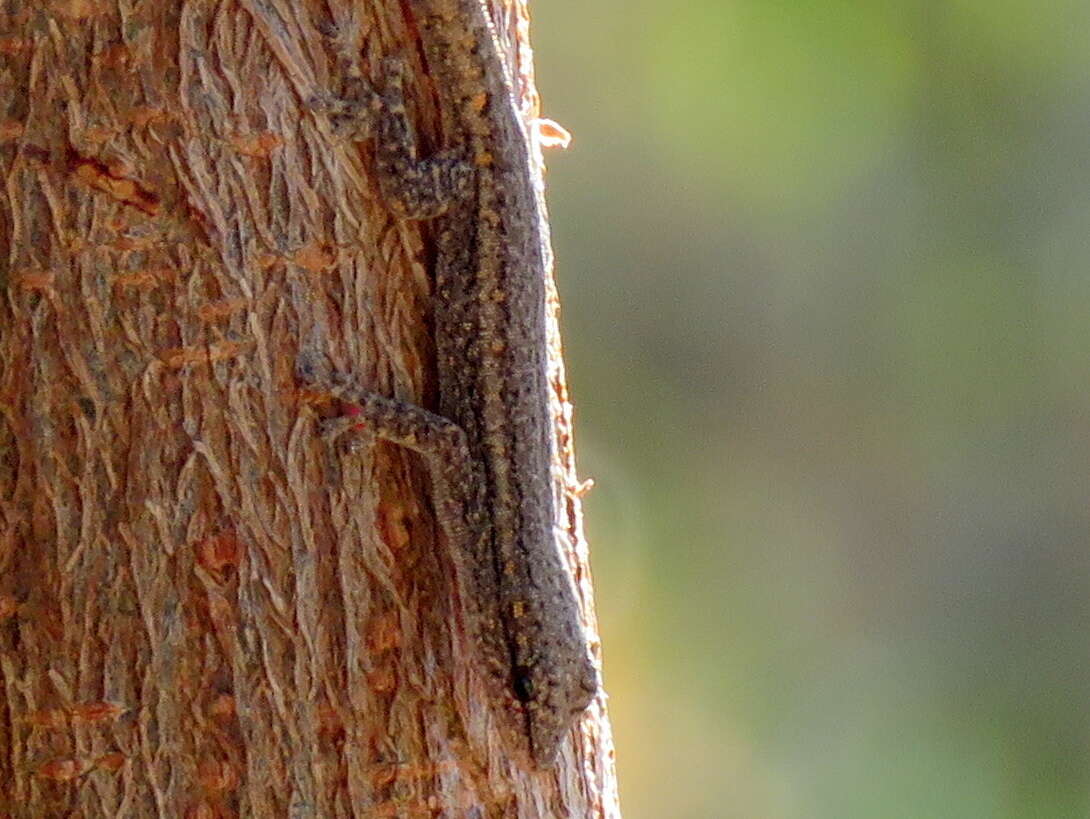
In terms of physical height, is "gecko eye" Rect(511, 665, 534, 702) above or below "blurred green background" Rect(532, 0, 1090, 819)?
below

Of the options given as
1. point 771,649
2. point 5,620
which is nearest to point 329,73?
point 5,620

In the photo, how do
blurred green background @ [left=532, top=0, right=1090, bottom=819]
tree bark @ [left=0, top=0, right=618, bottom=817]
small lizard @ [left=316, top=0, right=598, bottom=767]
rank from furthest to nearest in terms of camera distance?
blurred green background @ [left=532, top=0, right=1090, bottom=819]
small lizard @ [left=316, top=0, right=598, bottom=767]
tree bark @ [left=0, top=0, right=618, bottom=817]

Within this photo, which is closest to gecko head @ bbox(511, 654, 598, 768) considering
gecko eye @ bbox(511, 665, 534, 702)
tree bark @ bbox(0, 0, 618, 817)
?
gecko eye @ bbox(511, 665, 534, 702)

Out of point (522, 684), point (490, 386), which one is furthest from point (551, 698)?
point (490, 386)

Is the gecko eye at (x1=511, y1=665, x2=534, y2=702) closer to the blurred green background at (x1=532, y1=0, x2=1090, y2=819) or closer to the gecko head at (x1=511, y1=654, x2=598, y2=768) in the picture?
the gecko head at (x1=511, y1=654, x2=598, y2=768)

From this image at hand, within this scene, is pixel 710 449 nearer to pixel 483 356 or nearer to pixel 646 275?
pixel 646 275

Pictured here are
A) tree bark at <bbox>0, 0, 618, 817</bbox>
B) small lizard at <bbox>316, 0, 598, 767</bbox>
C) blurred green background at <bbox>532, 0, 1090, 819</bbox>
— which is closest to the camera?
tree bark at <bbox>0, 0, 618, 817</bbox>

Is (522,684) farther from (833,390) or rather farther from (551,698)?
(833,390)

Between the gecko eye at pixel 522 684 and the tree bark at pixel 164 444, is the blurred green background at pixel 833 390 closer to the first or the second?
the gecko eye at pixel 522 684
